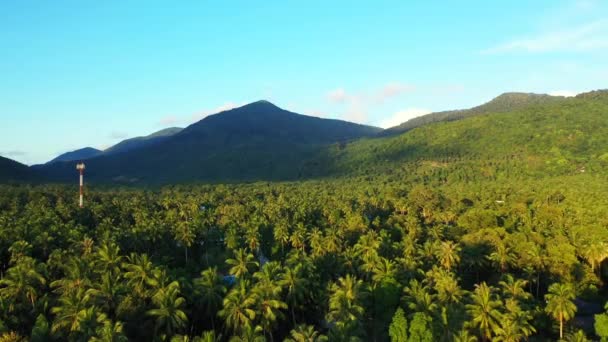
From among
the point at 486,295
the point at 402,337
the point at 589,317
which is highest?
the point at 486,295

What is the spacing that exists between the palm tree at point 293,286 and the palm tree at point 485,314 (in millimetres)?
19621

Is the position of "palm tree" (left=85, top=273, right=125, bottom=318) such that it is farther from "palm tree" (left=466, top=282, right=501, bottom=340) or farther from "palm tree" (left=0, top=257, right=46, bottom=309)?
"palm tree" (left=466, top=282, right=501, bottom=340)

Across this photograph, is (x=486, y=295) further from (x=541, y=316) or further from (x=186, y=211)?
(x=186, y=211)

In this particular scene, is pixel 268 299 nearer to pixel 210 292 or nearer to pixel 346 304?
pixel 210 292

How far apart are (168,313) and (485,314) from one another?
107 feet

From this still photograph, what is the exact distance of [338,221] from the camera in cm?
11394

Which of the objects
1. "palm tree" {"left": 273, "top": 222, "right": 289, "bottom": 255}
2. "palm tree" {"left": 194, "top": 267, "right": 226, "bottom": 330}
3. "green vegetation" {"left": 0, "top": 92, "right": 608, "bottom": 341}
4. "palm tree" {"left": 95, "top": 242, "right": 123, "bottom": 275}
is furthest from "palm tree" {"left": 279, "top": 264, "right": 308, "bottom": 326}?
"palm tree" {"left": 273, "top": 222, "right": 289, "bottom": 255}

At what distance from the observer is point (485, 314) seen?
2008 inches

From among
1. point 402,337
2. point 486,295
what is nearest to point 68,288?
point 402,337

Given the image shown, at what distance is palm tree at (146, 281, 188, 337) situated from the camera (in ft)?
165

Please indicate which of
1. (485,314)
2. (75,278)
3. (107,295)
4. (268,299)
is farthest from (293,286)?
(75,278)

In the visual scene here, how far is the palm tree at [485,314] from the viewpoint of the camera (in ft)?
167

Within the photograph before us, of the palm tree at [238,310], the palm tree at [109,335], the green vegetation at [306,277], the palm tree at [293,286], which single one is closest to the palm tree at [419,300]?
the green vegetation at [306,277]

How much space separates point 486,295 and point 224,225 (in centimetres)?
7265
